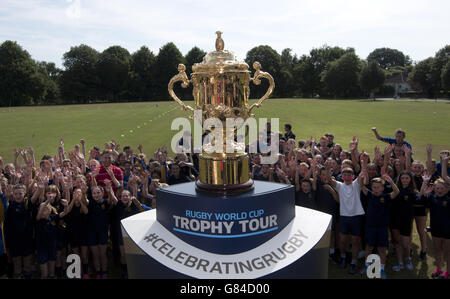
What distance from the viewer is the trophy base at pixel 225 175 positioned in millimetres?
3322

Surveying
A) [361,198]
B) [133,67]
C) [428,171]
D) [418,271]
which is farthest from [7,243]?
[133,67]

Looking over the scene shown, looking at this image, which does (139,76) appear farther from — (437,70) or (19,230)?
(19,230)

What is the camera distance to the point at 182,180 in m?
7.16

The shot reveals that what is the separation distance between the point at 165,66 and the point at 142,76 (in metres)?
6.12

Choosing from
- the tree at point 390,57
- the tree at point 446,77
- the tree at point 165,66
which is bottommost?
the tree at point 446,77

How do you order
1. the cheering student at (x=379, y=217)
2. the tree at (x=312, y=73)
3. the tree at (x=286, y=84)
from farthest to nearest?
Result: the tree at (x=312, y=73), the tree at (x=286, y=84), the cheering student at (x=379, y=217)

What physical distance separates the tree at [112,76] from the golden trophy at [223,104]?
78254 millimetres

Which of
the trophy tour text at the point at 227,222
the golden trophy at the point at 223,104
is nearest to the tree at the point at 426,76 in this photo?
the golden trophy at the point at 223,104

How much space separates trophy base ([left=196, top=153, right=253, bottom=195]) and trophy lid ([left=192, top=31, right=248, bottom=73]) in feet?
2.78

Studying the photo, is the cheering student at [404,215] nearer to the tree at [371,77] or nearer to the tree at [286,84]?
the tree at [371,77]

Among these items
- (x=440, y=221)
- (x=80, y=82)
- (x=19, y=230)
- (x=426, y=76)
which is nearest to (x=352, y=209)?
(x=440, y=221)

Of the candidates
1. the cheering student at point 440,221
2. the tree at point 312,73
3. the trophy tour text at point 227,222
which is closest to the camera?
the trophy tour text at point 227,222

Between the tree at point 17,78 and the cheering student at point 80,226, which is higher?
the tree at point 17,78

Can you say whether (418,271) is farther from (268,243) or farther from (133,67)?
(133,67)
